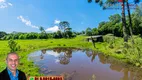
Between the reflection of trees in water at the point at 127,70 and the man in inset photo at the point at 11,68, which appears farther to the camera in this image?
the reflection of trees in water at the point at 127,70

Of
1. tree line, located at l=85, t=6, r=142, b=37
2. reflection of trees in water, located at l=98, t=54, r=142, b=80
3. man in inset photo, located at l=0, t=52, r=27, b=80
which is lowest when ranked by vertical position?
reflection of trees in water, located at l=98, t=54, r=142, b=80

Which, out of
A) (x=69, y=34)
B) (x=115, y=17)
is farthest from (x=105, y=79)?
(x=69, y=34)

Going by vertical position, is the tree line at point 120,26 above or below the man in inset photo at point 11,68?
above

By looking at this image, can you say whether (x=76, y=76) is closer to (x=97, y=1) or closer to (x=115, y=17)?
(x=97, y=1)

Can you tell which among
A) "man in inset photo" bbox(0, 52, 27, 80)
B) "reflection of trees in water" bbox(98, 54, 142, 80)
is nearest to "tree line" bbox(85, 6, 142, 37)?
"reflection of trees in water" bbox(98, 54, 142, 80)

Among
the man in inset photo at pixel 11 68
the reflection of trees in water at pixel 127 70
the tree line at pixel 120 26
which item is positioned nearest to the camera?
the man in inset photo at pixel 11 68

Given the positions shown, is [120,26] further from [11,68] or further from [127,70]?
[11,68]

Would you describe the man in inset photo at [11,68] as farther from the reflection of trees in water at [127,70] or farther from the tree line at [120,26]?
the tree line at [120,26]

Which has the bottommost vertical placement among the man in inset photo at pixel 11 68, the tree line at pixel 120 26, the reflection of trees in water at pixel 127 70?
the reflection of trees in water at pixel 127 70

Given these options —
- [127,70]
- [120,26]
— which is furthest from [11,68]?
[120,26]

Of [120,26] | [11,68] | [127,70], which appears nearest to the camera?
[11,68]

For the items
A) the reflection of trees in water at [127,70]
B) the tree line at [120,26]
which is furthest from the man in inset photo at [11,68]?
the tree line at [120,26]

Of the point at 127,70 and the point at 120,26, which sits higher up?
the point at 120,26

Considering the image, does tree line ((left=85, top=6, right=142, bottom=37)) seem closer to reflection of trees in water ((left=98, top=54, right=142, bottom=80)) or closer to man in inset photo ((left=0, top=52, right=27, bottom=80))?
reflection of trees in water ((left=98, top=54, right=142, bottom=80))
